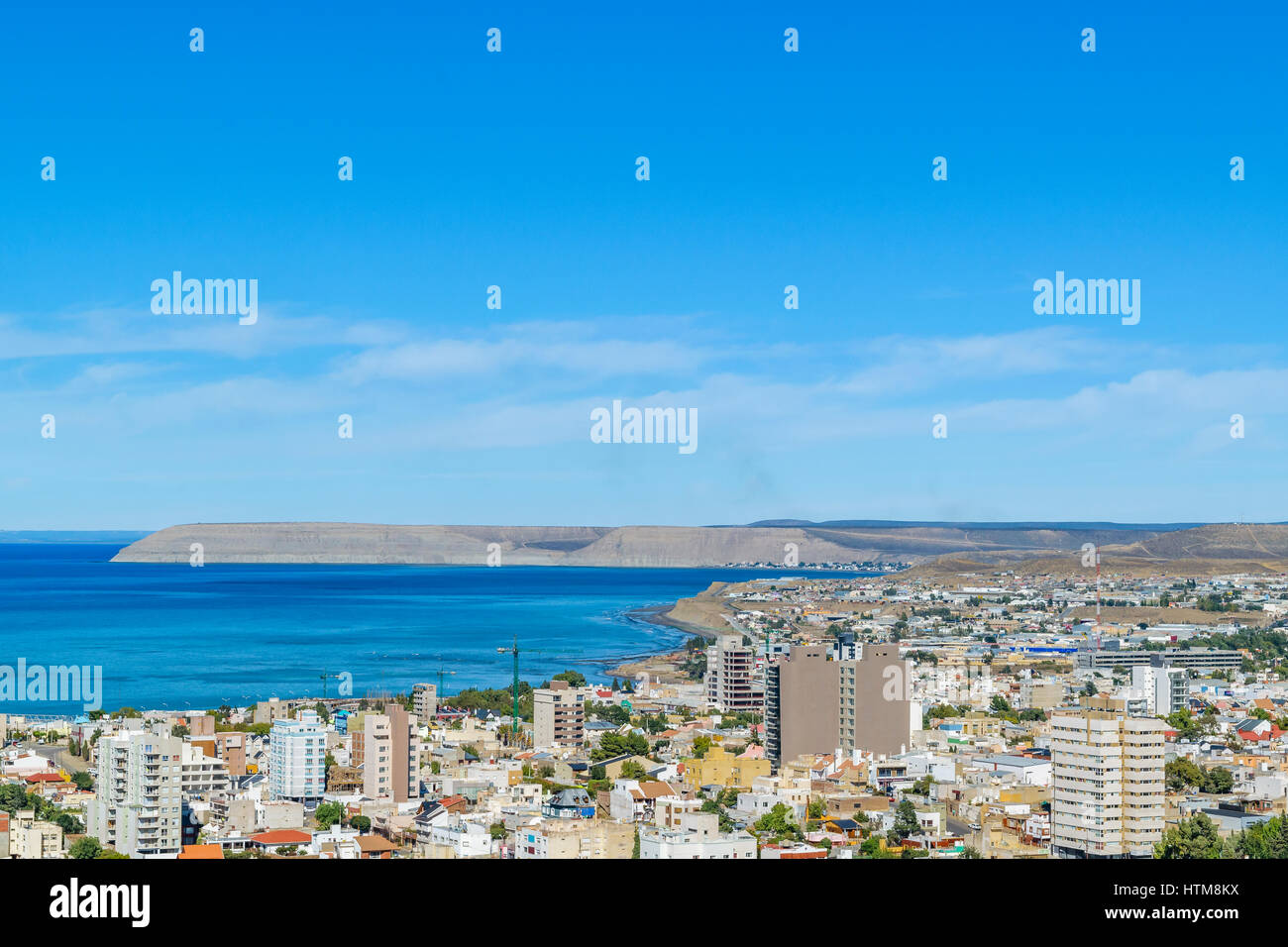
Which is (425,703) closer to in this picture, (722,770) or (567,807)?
(722,770)

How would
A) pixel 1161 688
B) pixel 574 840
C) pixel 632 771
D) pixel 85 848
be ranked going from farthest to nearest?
pixel 1161 688 < pixel 632 771 < pixel 574 840 < pixel 85 848

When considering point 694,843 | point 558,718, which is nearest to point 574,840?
point 694,843

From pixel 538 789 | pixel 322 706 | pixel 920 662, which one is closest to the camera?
pixel 538 789

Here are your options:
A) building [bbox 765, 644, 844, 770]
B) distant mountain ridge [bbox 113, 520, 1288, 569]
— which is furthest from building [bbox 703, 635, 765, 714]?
distant mountain ridge [bbox 113, 520, 1288, 569]
